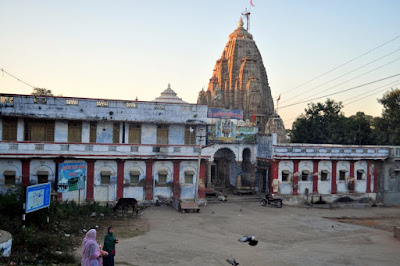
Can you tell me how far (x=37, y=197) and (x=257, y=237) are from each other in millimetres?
11286

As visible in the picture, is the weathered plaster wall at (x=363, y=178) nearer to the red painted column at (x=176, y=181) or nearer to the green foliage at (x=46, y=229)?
the red painted column at (x=176, y=181)

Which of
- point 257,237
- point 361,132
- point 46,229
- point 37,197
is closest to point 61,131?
point 37,197

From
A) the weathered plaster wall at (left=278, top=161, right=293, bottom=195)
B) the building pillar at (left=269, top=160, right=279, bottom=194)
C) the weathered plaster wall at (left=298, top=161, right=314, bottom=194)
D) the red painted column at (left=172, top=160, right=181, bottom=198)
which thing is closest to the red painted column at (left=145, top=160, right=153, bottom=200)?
the red painted column at (left=172, top=160, right=181, bottom=198)

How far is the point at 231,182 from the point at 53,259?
25948mm

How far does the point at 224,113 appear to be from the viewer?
1271 inches

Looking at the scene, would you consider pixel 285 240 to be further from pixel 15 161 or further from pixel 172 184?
pixel 15 161

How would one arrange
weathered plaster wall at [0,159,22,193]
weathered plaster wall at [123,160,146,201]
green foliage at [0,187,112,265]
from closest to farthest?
1. green foliage at [0,187,112,265]
2. weathered plaster wall at [0,159,22,193]
3. weathered plaster wall at [123,160,146,201]

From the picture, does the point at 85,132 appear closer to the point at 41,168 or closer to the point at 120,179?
the point at 41,168

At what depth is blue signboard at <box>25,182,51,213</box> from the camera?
16.3 m

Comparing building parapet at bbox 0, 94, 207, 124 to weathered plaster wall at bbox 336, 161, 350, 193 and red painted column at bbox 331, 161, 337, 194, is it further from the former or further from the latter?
weathered plaster wall at bbox 336, 161, 350, 193

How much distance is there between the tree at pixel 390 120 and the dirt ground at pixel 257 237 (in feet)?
66.1

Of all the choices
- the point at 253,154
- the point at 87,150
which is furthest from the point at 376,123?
the point at 87,150

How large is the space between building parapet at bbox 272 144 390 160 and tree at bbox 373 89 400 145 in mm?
13003

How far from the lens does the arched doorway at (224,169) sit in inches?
1474
